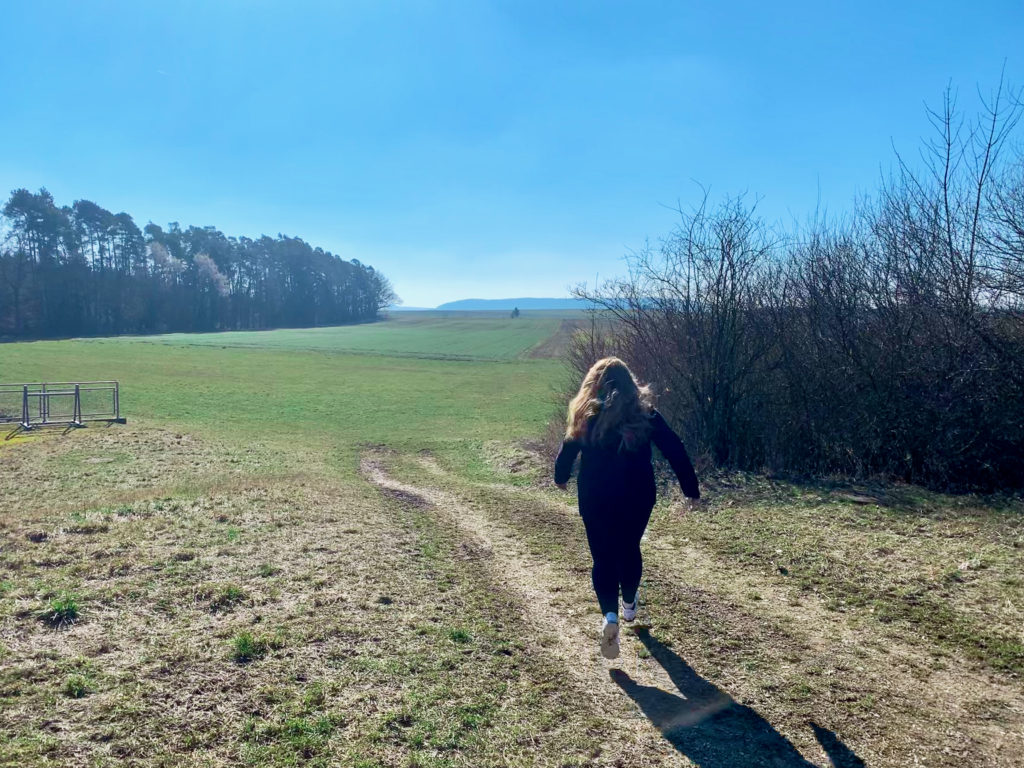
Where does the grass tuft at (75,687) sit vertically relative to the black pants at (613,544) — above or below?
below

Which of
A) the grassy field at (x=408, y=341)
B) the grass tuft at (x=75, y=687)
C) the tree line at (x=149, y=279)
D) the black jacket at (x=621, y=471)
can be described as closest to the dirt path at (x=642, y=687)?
the black jacket at (x=621, y=471)

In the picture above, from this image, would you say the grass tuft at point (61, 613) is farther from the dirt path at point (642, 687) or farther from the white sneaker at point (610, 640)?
the white sneaker at point (610, 640)

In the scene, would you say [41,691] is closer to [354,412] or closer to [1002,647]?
[1002,647]

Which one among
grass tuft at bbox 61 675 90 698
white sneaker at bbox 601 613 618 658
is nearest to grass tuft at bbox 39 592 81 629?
grass tuft at bbox 61 675 90 698

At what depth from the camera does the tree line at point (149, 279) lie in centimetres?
6712

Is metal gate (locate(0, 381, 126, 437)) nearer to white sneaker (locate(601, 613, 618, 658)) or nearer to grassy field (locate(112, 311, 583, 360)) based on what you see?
white sneaker (locate(601, 613, 618, 658))

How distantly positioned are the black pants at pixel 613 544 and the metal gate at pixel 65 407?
79.7 feet

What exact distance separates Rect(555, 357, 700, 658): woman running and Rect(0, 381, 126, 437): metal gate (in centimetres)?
2427

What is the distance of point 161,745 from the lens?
3.38m

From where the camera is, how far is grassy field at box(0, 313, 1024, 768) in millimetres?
3486

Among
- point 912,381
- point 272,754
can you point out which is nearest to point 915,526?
point 912,381

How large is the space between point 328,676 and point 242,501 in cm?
675

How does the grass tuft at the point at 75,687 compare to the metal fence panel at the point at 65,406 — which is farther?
the metal fence panel at the point at 65,406

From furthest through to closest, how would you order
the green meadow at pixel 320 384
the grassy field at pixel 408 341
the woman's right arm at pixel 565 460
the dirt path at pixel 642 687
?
the grassy field at pixel 408 341 → the green meadow at pixel 320 384 → the woman's right arm at pixel 565 460 → the dirt path at pixel 642 687
